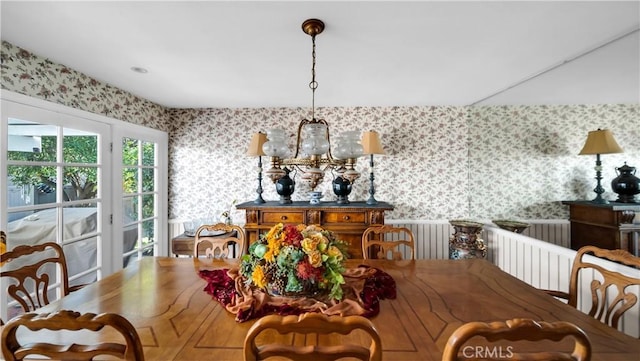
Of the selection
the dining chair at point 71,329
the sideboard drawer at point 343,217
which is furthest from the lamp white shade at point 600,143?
the dining chair at point 71,329

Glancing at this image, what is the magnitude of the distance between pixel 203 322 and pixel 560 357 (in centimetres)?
116

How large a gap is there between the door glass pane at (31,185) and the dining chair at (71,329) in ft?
6.00

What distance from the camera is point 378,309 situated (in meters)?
1.16

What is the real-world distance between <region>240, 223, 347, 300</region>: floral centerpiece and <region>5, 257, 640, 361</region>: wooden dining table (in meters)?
0.20

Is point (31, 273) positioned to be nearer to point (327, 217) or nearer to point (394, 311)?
point (394, 311)

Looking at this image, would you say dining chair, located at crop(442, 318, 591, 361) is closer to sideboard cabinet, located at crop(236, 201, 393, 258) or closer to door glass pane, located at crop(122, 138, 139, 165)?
sideboard cabinet, located at crop(236, 201, 393, 258)

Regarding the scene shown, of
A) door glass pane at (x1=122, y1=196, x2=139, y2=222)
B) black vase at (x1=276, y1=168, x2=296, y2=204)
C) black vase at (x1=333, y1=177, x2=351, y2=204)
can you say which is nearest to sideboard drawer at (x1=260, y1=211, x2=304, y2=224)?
black vase at (x1=276, y1=168, x2=296, y2=204)

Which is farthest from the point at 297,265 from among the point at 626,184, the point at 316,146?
the point at 626,184

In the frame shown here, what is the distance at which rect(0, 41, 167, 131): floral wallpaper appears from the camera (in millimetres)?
1795

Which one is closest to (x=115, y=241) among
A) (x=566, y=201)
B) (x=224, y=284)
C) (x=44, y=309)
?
(x=44, y=309)

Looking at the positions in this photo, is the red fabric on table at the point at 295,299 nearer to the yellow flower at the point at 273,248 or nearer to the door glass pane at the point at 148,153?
the yellow flower at the point at 273,248

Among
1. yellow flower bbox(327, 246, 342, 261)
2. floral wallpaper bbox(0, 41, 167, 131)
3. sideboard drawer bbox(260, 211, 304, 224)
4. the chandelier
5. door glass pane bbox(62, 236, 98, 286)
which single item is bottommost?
door glass pane bbox(62, 236, 98, 286)

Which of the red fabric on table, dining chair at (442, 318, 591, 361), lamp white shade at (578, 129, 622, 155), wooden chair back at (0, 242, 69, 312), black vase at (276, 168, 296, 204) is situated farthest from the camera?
black vase at (276, 168, 296, 204)

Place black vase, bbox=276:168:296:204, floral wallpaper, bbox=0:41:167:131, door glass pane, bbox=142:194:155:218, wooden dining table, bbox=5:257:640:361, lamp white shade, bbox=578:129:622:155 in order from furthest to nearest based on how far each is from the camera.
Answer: door glass pane, bbox=142:194:155:218 < black vase, bbox=276:168:296:204 < lamp white shade, bbox=578:129:622:155 < floral wallpaper, bbox=0:41:167:131 < wooden dining table, bbox=5:257:640:361
